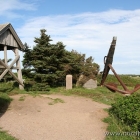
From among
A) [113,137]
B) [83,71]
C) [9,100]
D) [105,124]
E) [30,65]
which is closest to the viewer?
[113,137]

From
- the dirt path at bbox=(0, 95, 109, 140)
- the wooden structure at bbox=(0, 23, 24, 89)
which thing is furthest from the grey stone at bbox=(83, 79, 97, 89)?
the dirt path at bbox=(0, 95, 109, 140)

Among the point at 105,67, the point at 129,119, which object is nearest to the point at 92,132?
the point at 129,119

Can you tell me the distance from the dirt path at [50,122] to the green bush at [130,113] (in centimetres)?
76

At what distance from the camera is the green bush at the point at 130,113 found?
18.9 ft

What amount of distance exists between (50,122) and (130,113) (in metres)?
3.04

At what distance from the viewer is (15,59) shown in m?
14.1

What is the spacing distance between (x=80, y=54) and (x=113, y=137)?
46.6ft

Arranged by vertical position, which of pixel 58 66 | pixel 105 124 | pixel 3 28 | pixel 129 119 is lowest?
pixel 105 124

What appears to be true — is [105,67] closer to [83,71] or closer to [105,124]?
[105,124]

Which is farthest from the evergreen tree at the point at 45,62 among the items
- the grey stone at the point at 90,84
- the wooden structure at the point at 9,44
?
the grey stone at the point at 90,84

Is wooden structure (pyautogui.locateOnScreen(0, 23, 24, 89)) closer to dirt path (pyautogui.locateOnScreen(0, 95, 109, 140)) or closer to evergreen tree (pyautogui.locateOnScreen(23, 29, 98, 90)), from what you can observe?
evergreen tree (pyautogui.locateOnScreen(23, 29, 98, 90))

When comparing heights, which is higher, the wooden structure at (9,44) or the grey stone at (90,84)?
the wooden structure at (9,44)

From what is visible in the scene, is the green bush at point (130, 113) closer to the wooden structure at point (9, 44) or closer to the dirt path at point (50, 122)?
the dirt path at point (50, 122)

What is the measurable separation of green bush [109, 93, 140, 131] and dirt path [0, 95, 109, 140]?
763mm
